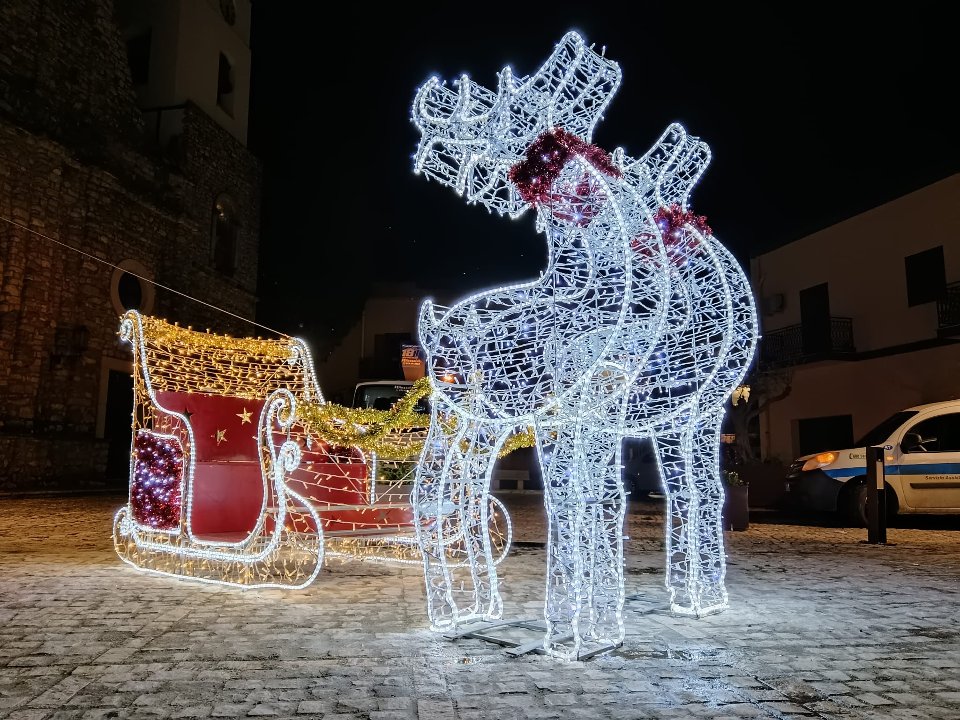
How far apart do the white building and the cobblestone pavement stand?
38.1 feet

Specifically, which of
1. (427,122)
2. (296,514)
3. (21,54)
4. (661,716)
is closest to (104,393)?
(21,54)

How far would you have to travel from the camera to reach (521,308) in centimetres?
401

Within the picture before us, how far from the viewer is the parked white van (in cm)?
1141

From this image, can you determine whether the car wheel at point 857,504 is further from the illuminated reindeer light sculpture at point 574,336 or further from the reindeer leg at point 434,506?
the reindeer leg at point 434,506

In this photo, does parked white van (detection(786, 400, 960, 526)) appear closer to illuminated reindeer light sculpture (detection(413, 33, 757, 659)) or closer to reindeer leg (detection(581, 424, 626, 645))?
illuminated reindeer light sculpture (detection(413, 33, 757, 659))

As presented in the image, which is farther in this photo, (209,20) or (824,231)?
(209,20)

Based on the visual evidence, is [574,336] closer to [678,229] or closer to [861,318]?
[678,229]

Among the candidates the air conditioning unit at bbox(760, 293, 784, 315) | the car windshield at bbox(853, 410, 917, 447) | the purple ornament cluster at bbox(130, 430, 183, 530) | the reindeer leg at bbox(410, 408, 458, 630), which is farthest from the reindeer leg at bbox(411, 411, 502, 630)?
the air conditioning unit at bbox(760, 293, 784, 315)

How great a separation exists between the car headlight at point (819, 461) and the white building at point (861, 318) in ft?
16.9

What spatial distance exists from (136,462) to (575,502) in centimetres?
451

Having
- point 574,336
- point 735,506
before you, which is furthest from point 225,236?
point 574,336

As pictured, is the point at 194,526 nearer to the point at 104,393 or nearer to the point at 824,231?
the point at 104,393

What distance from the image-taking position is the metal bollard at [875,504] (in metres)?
9.43

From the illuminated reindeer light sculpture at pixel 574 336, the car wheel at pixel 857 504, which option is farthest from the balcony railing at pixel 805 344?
the illuminated reindeer light sculpture at pixel 574 336
